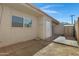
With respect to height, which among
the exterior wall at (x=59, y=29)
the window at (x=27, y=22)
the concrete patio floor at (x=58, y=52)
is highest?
the window at (x=27, y=22)

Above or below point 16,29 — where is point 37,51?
below

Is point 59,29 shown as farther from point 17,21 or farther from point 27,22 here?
point 17,21

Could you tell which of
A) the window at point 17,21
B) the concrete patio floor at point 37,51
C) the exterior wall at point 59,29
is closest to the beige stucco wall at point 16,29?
the window at point 17,21

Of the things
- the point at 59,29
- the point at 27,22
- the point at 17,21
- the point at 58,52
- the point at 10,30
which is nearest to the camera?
the point at 58,52

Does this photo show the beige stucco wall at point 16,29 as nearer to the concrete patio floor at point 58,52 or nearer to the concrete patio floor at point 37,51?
the concrete patio floor at point 37,51

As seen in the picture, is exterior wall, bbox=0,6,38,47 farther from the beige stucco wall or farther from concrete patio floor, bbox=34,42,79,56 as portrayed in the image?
concrete patio floor, bbox=34,42,79,56

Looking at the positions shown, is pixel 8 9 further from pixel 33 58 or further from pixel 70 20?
pixel 70 20

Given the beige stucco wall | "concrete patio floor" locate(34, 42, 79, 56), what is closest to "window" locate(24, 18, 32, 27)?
the beige stucco wall

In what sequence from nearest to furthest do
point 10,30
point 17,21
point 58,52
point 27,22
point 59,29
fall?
Result: point 58,52 → point 10,30 → point 17,21 → point 27,22 → point 59,29

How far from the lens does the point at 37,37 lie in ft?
35.0

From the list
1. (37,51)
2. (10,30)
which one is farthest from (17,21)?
(37,51)

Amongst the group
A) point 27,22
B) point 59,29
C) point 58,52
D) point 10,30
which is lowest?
point 58,52

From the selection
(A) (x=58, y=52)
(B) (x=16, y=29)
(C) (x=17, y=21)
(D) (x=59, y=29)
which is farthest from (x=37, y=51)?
(D) (x=59, y=29)

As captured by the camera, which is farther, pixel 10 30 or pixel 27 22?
pixel 27 22
